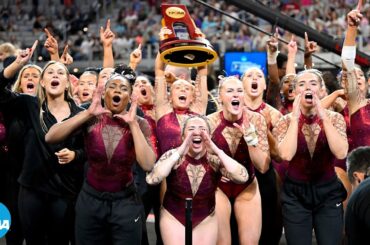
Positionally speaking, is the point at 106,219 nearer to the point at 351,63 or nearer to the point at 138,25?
the point at 351,63

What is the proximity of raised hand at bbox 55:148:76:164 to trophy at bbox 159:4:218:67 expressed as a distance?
1109mm

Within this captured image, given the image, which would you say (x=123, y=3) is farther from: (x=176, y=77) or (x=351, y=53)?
(x=351, y=53)

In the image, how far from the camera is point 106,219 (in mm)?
6141

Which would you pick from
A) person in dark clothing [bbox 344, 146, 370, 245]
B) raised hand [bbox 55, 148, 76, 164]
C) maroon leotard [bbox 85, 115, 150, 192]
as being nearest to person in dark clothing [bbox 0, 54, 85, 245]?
raised hand [bbox 55, 148, 76, 164]

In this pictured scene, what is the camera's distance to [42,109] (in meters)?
6.86

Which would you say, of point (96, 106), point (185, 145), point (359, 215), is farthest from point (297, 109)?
point (359, 215)

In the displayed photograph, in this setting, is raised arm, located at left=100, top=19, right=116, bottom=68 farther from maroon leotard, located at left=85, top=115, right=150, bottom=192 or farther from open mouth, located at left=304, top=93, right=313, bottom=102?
open mouth, located at left=304, top=93, right=313, bottom=102

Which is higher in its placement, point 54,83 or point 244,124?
point 54,83

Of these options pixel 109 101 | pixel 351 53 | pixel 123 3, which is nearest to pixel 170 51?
pixel 109 101

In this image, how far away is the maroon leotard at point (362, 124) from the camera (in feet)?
24.1

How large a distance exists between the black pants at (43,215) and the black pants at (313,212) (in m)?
1.65

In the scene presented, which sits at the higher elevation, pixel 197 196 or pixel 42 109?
pixel 42 109

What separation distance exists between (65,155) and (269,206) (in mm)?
1825

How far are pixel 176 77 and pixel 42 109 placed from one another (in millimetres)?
1761
